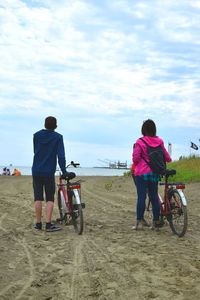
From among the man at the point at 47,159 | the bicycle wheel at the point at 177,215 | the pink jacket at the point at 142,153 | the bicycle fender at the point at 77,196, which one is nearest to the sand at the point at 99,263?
the bicycle wheel at the point at 177,215

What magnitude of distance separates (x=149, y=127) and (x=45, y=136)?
74.6 inches

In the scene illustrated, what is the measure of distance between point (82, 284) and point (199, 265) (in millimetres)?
1586

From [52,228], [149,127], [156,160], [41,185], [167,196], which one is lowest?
[52,228]

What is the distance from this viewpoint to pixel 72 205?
8.30m

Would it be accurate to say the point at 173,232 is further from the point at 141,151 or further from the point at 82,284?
the point at 82,284

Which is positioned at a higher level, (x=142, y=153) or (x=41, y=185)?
(x=142, y=153)

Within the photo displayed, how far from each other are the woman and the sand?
0.42m

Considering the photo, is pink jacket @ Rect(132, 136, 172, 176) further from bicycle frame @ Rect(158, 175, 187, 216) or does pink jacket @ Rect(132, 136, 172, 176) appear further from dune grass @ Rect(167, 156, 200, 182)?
dune grass @ Rect(167, 156, 200, 182)

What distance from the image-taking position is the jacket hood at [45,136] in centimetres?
809

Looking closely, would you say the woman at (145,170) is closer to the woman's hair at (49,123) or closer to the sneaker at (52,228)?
Result: the sneaker at (52,228)

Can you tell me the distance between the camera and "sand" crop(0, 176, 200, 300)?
4441mm

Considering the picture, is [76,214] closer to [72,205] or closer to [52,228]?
[72,205]

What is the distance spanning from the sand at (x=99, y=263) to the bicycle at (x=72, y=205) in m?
0.19

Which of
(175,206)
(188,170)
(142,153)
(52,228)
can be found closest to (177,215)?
(175,206)
